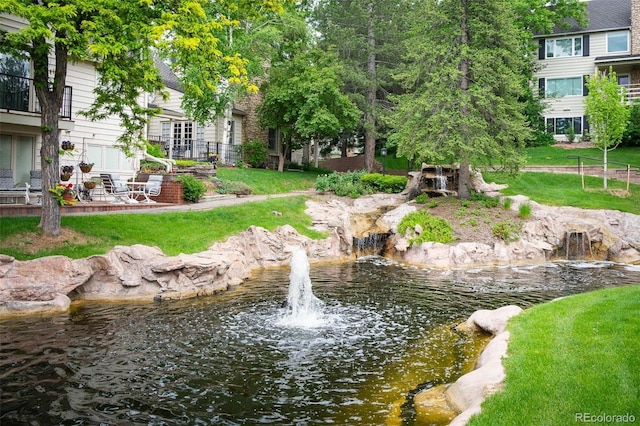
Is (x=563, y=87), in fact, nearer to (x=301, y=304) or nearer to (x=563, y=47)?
(x=563, y=47)

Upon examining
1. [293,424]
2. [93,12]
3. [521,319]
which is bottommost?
[293,424]

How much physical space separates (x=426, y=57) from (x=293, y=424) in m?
20.8

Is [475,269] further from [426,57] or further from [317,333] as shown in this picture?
[426,57]

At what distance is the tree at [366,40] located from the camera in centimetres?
3059

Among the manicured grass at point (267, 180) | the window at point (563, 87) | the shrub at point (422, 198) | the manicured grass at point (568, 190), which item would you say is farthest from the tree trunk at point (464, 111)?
the window at point (563, 87)

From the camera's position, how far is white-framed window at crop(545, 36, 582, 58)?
37.8 meters

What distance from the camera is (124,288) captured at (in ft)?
39.7

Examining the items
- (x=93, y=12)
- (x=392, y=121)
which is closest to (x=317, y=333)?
(x=93, y=12)

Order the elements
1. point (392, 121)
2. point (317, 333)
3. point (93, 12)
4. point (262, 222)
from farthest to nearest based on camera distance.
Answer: point (392, 121), point (262, 222), point (93, 12), point (317, 333)

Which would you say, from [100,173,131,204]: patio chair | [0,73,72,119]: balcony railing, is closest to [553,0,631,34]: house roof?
[100,173,131,204]: patio chair

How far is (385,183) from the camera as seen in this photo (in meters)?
26.8

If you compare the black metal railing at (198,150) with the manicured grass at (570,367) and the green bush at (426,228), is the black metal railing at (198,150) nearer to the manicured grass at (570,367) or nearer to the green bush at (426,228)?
the green bush at (426,228)

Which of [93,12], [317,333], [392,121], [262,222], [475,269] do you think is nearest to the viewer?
[317,333]

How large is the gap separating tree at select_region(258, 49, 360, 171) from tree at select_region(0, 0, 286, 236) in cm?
1467
